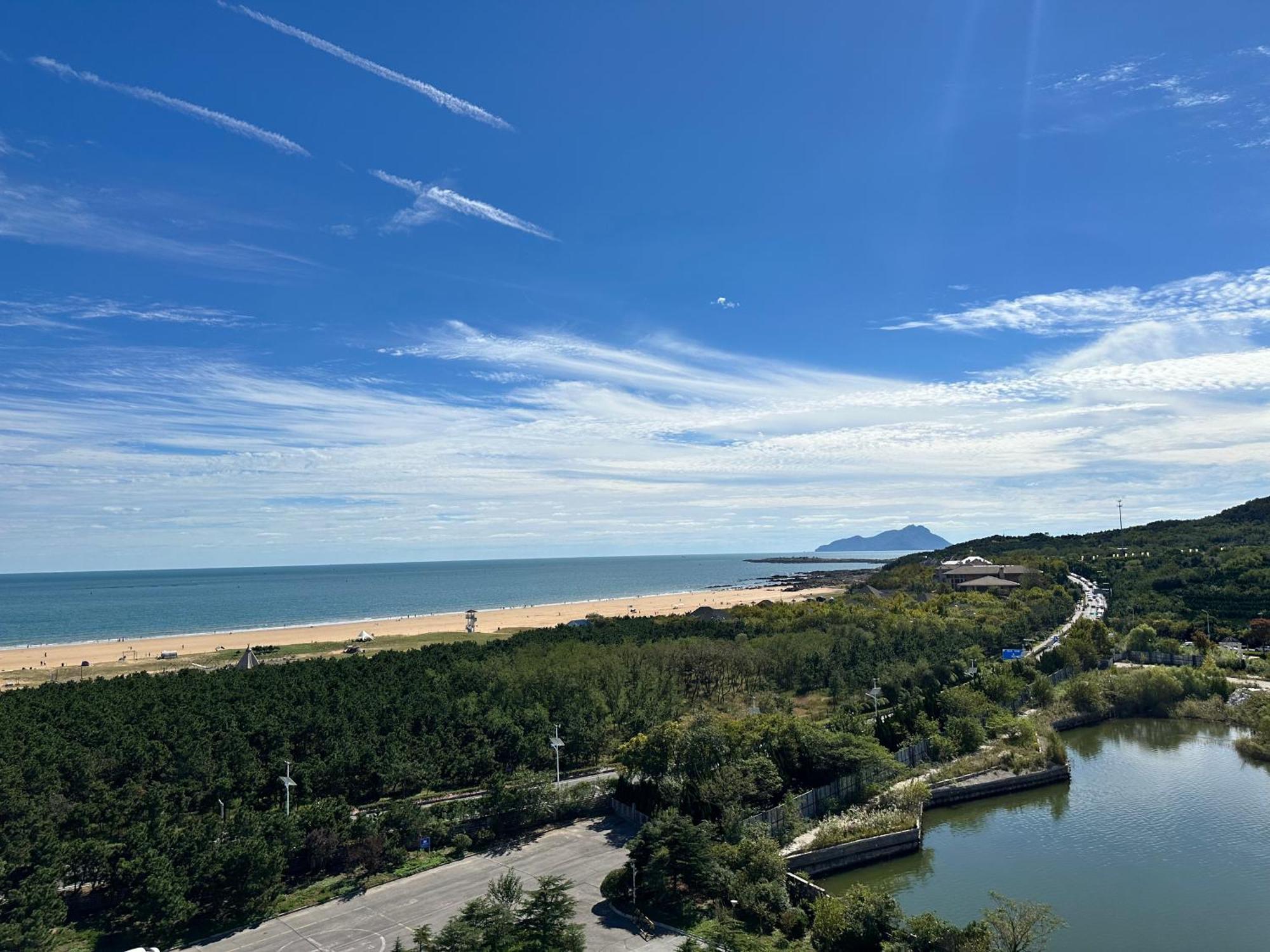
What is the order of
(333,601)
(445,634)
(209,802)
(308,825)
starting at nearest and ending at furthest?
(308,825)
(209,802)
(445,634)
(333,601)

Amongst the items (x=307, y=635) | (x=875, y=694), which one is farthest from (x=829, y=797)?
(x=307, y=635)

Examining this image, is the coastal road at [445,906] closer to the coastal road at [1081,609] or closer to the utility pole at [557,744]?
the utility pole at [557,744]

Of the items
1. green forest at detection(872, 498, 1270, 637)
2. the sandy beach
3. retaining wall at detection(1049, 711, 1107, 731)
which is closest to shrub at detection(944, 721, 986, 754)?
retaining wall at detection(1049, 711, 1107, 731)

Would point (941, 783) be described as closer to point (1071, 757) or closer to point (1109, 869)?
point (1109, 869)

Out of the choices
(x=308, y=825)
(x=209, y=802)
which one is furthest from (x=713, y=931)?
(x=209, y=802)

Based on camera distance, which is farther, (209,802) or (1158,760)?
(1158,760)

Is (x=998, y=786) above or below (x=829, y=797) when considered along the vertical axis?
below

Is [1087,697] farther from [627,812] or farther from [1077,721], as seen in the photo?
[627,812]
